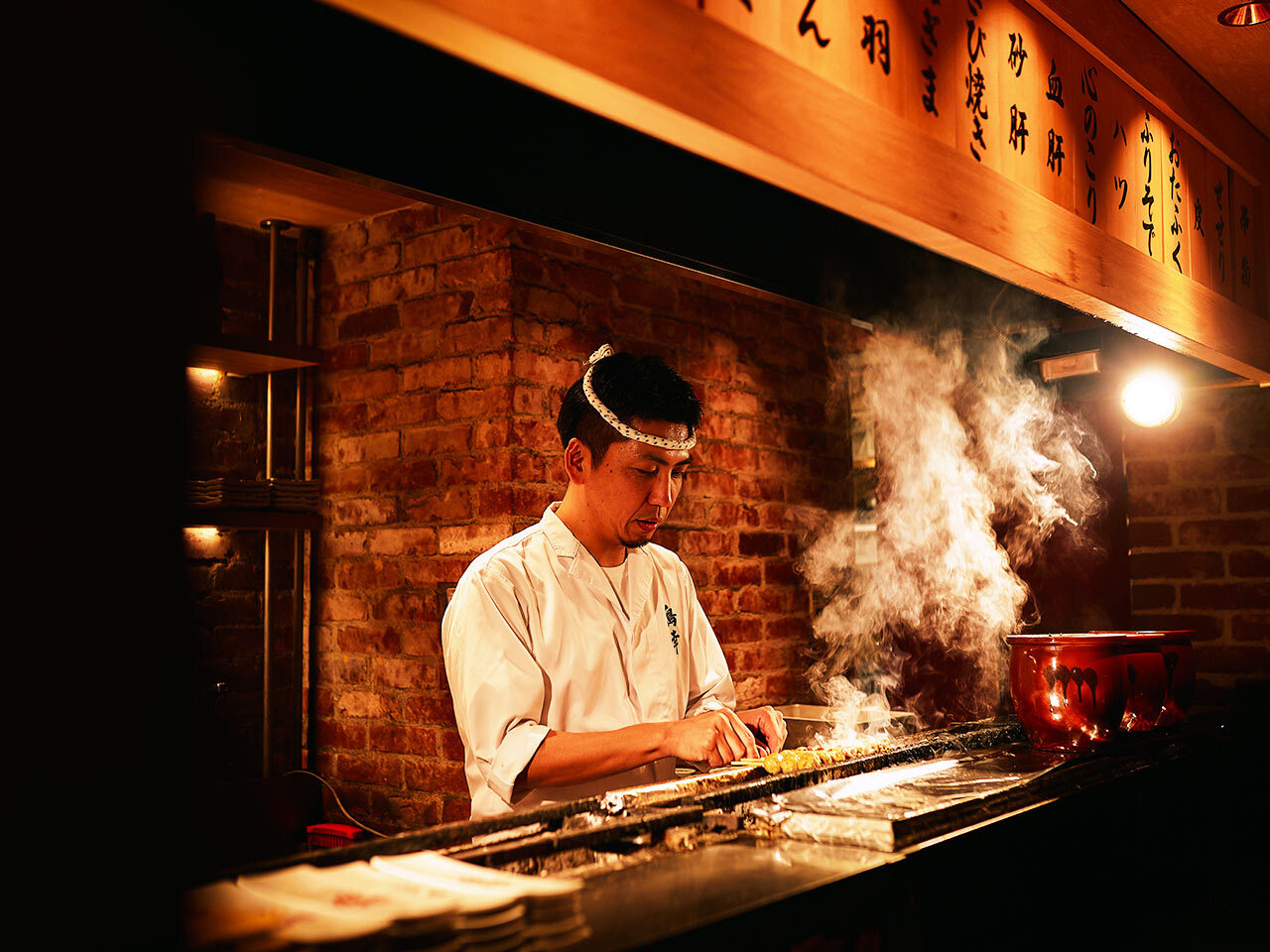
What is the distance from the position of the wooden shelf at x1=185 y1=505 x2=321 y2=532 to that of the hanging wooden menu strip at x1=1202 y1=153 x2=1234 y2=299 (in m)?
2.95

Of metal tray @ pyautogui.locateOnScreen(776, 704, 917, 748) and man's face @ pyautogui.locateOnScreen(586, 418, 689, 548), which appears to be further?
metal tray @ pyautogui.locateOnScreen(776, 704, 917, 748)

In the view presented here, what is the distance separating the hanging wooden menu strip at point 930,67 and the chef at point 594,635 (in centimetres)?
107

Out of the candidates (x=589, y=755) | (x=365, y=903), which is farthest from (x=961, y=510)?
(x=365, y=903)

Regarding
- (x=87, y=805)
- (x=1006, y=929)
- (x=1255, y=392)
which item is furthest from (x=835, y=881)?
(x=1255, y=392)

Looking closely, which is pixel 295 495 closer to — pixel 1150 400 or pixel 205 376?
pixel 205 376

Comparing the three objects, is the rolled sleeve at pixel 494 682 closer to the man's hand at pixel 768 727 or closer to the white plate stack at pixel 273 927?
the man's hand at pixel 768 727

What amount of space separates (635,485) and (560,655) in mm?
483

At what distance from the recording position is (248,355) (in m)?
3.45

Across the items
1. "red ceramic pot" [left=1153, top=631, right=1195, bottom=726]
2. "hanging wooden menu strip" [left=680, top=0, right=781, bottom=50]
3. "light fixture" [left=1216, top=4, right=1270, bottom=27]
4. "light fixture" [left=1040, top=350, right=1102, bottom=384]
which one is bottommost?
"red ceramic pot" [left=1153, top=631, right=1195, bottom=726]

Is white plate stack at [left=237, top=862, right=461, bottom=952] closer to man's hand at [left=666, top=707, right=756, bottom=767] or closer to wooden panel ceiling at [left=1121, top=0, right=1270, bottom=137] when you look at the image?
man's hand at [left=666, top=707, right=756, bottom=767]

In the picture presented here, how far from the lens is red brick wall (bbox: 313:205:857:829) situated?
3.36 meters

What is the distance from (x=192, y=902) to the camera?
104 cm

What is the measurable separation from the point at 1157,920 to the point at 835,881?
4.27 ft

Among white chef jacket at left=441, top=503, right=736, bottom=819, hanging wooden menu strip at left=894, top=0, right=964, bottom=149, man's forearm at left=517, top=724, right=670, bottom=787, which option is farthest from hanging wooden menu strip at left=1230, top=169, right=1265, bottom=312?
man's forearm at left=517, top=724, right=670, bottom=787
